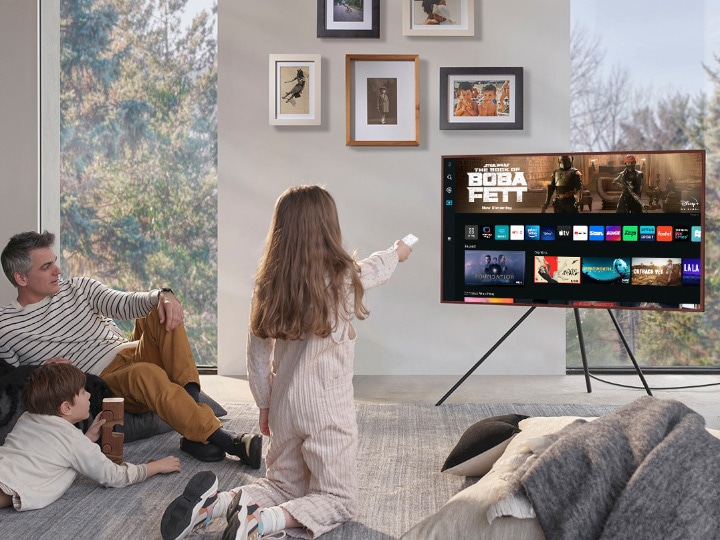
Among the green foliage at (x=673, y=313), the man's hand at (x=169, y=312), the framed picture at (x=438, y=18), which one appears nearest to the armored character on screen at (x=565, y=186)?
the green foliage at (x=673, y=313)

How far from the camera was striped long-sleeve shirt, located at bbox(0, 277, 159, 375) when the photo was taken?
10.8ft

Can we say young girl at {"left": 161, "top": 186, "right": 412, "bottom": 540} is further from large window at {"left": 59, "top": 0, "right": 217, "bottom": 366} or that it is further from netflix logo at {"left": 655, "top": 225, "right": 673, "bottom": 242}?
large window at {"left": 59, "top": 0, "right": 217, "bottom": 366}

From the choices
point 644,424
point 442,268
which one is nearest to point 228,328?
point 442,268

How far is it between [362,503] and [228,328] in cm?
242

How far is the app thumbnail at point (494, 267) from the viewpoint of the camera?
4.02 metres

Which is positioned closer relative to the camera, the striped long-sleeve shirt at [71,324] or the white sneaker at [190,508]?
the white sneaker at [190,508]

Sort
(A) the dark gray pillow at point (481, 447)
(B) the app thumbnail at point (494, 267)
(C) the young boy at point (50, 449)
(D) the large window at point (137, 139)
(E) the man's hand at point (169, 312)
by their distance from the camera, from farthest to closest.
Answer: (D) the large window at point (137, 139), (B) the app thumbnail at point (494, 267), (E) the man's hand at point (169, 312), (A) the dark gray pillow at point (481, 447), (C) the young boy at point (50, 449)

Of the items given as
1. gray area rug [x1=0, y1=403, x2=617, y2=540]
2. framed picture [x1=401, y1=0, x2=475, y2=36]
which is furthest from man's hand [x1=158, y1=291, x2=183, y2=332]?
framed picture [x1=401, y1=0, x2=475, y2=36]

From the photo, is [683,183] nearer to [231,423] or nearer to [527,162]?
[527,162]

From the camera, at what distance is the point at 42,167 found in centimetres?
461

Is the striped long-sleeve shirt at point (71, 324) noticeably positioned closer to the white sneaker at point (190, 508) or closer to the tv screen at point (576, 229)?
the white sneaker at point (190, 508)

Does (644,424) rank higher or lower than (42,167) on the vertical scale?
lower

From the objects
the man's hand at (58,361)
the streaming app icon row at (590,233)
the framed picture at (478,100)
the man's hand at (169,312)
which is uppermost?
the framed picture at (478,100)

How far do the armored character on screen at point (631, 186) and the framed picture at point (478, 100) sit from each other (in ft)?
3.49
